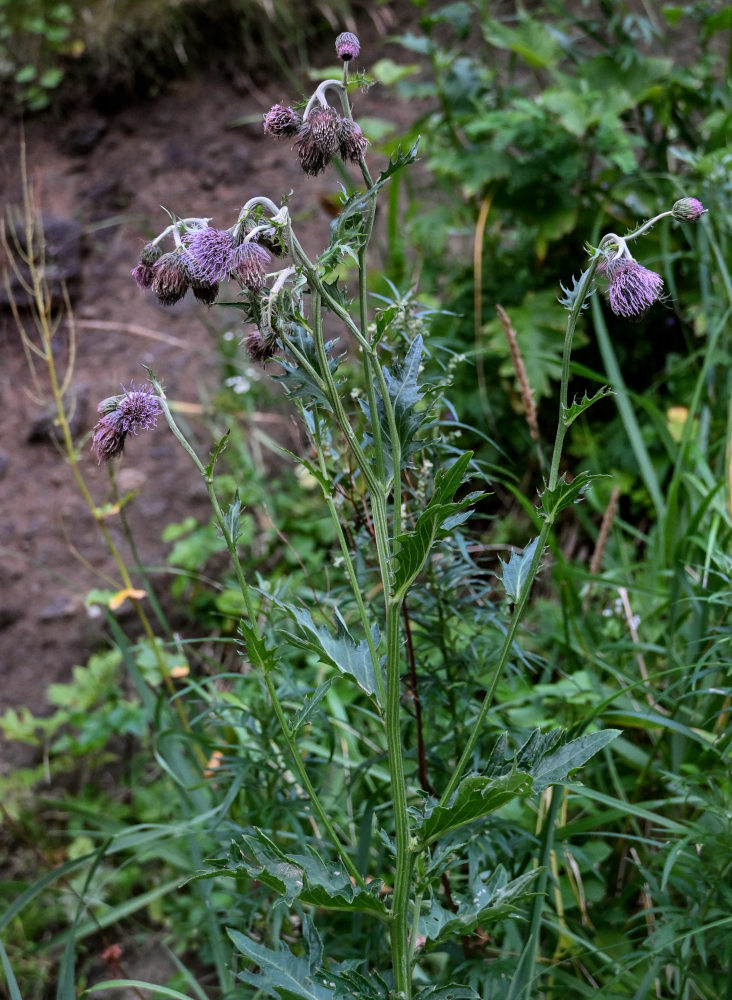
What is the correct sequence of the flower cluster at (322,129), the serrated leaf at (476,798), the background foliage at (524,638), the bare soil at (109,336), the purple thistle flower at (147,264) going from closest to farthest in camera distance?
the serrated leaf at (476,798)
the flower cluster at (322,129)
the purple thistle flower at (147,264)
the background foliage at (524,638)
the bare soil at (109,336)

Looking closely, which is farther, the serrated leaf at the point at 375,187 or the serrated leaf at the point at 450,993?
the serrated leaf at the point at 450,993

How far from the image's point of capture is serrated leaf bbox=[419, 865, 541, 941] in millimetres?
1074

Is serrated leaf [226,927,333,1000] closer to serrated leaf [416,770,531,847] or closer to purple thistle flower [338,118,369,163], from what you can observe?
serrated leaf [416,770,531,847]

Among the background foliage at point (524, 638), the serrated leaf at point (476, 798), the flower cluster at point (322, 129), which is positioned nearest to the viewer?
the serrated leaf at point (476, 798)

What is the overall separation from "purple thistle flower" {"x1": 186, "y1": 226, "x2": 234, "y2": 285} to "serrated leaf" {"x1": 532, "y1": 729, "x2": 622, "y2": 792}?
76 cm

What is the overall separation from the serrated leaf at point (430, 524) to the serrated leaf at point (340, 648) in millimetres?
125

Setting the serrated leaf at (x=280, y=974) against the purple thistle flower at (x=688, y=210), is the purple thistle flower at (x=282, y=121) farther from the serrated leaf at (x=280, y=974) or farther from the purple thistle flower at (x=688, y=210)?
the serrated leaf at (x=280, y=974)

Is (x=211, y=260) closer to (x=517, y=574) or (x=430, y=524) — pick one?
(x=430, y=524)

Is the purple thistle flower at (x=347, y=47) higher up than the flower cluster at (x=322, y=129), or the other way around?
the purple thistle flower at (x=347, y=47)

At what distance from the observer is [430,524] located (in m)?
1.04

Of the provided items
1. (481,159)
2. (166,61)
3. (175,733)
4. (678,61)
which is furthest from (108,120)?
(175,733)

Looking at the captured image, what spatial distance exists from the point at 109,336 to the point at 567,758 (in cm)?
331

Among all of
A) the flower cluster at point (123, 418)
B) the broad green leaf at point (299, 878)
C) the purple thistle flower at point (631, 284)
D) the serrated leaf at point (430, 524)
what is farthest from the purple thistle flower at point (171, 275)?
the broad green leaf at point (299, 878)

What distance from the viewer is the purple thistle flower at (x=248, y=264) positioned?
1.06 m
